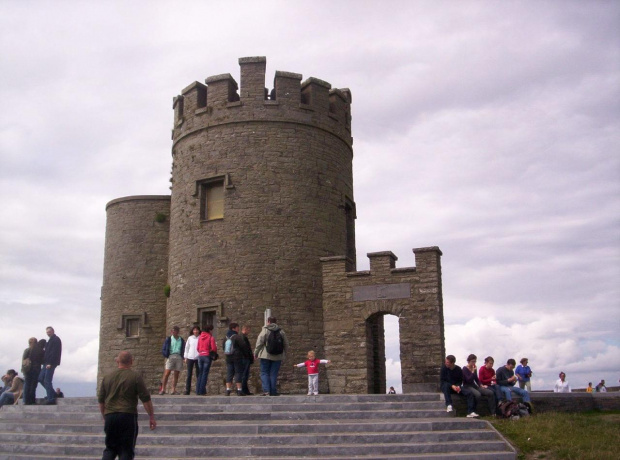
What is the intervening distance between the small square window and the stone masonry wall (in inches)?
293

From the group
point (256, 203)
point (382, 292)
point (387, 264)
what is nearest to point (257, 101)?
point (256, 203)

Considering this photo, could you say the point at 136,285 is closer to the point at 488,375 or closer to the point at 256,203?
the point at 256,203

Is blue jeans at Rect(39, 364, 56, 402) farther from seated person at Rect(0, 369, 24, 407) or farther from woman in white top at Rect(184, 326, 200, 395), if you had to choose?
woman in white top at Rect(184, 326, 200, 395)

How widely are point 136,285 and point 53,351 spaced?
701 cm

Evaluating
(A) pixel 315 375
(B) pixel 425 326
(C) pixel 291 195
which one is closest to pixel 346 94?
(C) pixel 291 195

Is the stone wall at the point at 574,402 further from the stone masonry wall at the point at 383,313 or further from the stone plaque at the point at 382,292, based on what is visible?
the stone plaque at the point at 382,292

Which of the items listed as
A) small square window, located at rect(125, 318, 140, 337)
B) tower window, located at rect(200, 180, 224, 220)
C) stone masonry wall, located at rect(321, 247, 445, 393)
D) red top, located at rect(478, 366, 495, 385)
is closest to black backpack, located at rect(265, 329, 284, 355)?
stone masonry wall, located at rect(321, 247, 445, 393)

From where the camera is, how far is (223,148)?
789 inches

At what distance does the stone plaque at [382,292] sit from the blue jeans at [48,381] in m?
7.61

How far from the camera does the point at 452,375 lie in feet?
44.3

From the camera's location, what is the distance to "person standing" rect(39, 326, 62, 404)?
50.3ft

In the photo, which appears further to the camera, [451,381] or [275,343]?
[275,343]

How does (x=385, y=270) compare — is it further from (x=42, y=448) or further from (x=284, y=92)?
(x=42, y=448)

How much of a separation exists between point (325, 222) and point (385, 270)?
2.97 metres
